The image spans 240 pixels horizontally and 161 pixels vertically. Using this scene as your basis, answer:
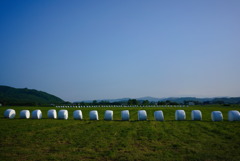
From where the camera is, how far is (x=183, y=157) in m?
9.80

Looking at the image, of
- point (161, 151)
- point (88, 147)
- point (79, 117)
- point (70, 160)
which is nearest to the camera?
point (70, 160)

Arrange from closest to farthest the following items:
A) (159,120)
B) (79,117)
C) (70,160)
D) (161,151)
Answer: (70,160) < (161,151) < (159,120) < (79,117)

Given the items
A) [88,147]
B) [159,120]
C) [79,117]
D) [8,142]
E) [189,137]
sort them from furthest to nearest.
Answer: [79,117] → [159,120] → [189,137] → [8,142] → [88,147]

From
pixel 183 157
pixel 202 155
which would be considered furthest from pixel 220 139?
pixel 183 157

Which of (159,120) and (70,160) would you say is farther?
(159,120)

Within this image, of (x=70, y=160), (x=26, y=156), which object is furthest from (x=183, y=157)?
(x=26, y=156)

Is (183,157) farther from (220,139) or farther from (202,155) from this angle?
(220,139)

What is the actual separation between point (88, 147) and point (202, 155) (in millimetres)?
6514

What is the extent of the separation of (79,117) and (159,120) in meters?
10.7

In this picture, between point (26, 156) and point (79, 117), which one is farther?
point (79, 117)

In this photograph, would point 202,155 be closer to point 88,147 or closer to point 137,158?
point 137,158

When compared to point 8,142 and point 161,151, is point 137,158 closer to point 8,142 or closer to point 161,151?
point 161,151

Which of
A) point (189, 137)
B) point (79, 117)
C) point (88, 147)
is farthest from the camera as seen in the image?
point (79, 117)

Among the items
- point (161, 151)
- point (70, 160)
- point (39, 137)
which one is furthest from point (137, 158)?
point (39, 137)
